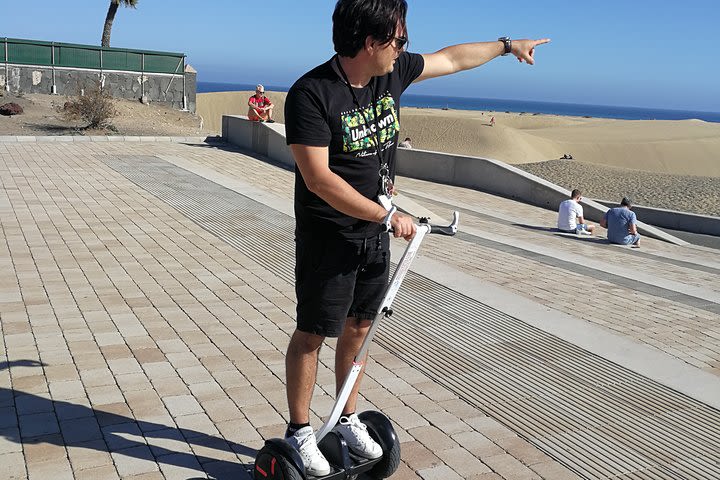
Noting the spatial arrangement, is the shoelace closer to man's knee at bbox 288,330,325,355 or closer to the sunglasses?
man's knee at bbox 288,330,325,355

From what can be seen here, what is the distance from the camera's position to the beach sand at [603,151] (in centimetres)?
2402

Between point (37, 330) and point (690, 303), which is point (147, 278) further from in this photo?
point (690, 303)

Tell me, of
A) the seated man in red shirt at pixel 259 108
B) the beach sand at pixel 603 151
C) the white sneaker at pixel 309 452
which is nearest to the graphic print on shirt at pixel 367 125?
the white sneaker at pixel 309 452

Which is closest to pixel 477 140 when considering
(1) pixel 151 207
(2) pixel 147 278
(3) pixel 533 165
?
(3) pixel 533 165

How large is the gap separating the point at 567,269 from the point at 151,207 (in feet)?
18.7

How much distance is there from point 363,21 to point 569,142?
5915 centimetres

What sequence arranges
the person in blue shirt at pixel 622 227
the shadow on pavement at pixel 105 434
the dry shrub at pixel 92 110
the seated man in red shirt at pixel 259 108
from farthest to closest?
the dry shrub at pixel 92 110 → the seated man in red shirt at pixel 259 108 → the person in blue shirt at pixel 622 227 → the shadow on pavement at pixel 105 434

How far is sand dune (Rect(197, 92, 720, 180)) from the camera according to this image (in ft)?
157

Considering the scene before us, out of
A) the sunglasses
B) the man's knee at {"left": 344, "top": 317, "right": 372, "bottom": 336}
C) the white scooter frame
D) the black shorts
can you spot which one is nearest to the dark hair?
the sunglasses

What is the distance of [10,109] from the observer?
24.0 meters

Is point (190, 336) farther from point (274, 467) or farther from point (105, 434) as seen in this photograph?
point (274, 467)

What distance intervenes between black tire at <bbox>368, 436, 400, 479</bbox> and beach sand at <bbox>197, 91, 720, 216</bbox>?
1928 centimetres

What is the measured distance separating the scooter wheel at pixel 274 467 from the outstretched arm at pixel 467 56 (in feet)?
6.14

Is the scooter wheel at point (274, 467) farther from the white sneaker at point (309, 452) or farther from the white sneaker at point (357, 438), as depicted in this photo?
the white sneaker at point (357, 438)
